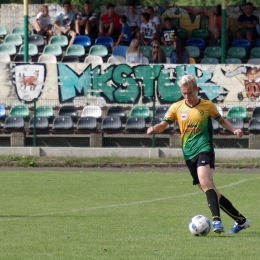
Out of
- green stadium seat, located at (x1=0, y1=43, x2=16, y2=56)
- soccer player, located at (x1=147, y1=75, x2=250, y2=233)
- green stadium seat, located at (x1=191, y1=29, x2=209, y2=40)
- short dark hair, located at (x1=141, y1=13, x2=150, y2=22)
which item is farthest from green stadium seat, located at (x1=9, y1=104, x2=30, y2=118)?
soccer player, located at (x1=147, y1=75, x2=250, y2=233)

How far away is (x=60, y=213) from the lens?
1279 centimetres

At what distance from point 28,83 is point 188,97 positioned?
18.1 m

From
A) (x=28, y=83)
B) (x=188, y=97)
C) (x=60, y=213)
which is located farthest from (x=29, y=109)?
(x=188, y=97)

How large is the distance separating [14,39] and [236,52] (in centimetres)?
840

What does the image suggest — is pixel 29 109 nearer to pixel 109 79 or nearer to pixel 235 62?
pixel 109 79

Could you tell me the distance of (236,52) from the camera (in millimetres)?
29078

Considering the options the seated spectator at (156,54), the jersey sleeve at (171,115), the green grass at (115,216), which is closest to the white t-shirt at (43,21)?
the seated spectator at (156,54)

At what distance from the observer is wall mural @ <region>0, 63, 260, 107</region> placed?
27156mm

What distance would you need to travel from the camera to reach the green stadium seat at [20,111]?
2650cm

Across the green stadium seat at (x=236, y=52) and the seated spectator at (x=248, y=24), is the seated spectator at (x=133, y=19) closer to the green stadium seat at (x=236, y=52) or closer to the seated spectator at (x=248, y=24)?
the green stadium seat at (x=236, y=52)

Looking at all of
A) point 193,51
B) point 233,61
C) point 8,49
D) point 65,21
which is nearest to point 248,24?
point 233,61

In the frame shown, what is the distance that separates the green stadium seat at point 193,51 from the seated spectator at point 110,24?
2757mm

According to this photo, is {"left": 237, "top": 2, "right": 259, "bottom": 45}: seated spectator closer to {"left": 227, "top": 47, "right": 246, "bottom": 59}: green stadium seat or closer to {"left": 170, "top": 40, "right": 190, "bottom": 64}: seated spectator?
{"left": 227, "top": 47, "right": 246, "bottom": 59}: green stadium seat

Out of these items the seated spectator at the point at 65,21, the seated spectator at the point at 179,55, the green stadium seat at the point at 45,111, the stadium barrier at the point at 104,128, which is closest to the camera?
the stadium barrier at the point at 104,128
